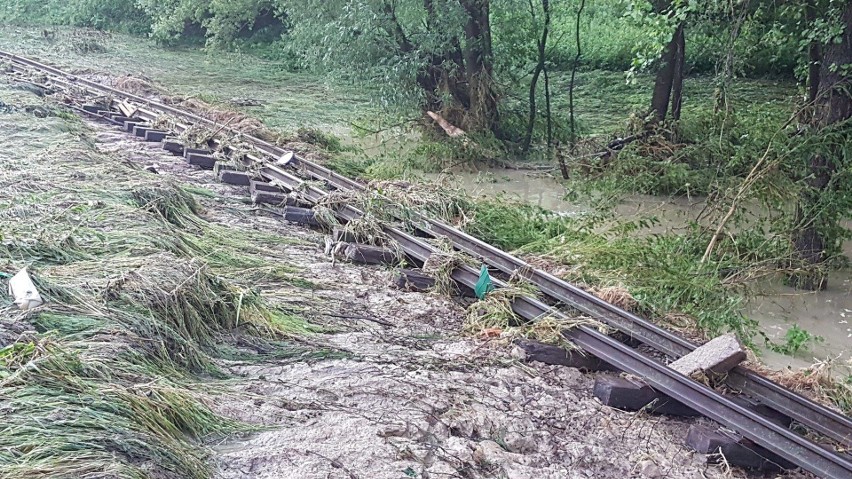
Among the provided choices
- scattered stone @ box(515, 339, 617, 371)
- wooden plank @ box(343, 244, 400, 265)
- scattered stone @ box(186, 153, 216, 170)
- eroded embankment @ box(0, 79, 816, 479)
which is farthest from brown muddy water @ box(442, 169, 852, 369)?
scattered stone @ box(186, 153, 216, 170)

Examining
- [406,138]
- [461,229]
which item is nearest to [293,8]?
[406,138]

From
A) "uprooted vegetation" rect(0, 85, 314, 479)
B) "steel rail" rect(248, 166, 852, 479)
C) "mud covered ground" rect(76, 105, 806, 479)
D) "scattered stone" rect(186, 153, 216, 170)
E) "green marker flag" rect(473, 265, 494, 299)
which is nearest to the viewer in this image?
"uprooted vegetation" rect(0, 85, 314, 479)

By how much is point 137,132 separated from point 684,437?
11059mm

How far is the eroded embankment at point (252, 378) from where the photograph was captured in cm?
382

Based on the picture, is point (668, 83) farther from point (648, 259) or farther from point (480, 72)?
point (648, 259)

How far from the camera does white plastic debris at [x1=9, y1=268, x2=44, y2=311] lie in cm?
479

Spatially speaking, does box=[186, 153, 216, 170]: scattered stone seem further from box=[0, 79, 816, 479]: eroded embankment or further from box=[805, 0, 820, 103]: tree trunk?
box=[805, 0, 820, 103]: tree trunk

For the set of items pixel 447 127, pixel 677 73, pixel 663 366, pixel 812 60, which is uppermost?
pixel 812 60

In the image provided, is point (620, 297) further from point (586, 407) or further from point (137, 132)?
point (137, 132)

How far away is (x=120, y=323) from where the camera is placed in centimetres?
493

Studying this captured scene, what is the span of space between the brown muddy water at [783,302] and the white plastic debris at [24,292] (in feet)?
18.9

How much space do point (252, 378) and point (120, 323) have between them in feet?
2.92

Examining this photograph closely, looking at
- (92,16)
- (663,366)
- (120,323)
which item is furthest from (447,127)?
→ (92,16)

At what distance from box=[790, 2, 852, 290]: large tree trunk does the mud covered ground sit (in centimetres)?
414
